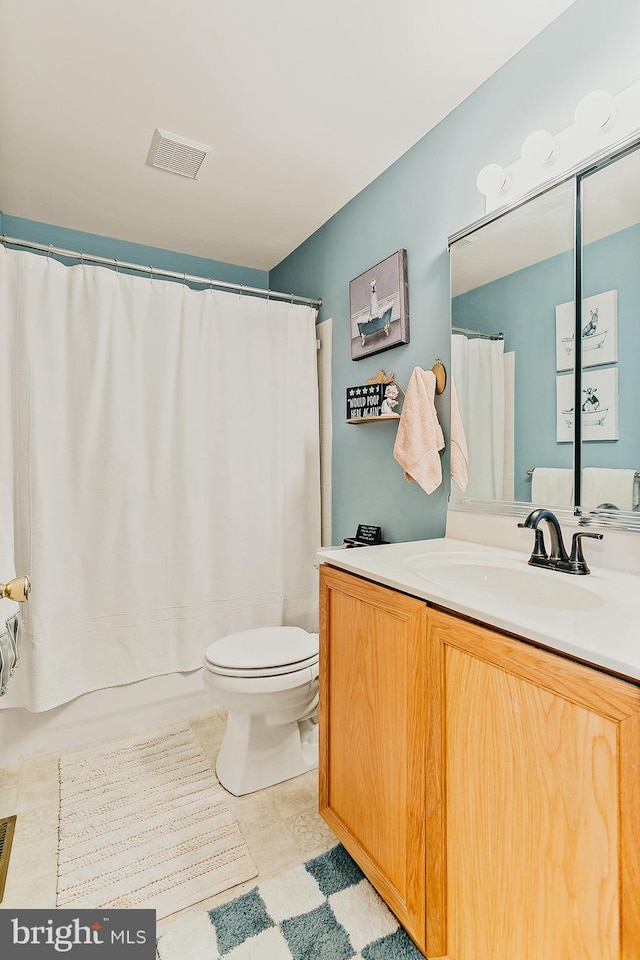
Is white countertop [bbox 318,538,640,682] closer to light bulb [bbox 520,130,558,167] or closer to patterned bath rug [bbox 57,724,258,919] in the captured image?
patterned bath rug [bbox 57,724,258,919]

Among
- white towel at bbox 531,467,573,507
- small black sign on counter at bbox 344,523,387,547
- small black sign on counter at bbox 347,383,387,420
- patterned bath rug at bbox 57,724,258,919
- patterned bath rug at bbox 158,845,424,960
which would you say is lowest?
patterned bath rug at bbox 57,724,258,919

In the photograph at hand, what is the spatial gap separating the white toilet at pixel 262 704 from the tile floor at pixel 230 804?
0.06m

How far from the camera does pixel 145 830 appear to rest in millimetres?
1519

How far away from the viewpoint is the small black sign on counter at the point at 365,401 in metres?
1.96

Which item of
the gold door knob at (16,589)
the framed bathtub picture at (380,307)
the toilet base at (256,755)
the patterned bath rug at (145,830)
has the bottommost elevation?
the patterned bath rug at (145,830)

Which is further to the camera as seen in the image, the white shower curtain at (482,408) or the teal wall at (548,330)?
the white shower curtain at (482,408)

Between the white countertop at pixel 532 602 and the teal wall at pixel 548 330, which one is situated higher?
the teal wall at pixel 548 330

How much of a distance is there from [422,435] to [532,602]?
692 mm

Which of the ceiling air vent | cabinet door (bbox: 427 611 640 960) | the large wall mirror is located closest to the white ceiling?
the ceiling air vent

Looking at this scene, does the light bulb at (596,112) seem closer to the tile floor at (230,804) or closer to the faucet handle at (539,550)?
the faucet handle at (539,550)

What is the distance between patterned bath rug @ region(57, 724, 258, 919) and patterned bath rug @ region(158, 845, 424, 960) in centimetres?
8

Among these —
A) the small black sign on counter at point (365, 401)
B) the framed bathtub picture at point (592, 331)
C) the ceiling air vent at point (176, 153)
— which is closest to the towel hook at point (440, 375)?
the small black sign on counter at point (365, 401)

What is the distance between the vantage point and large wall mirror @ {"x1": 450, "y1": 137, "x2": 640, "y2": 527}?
120 cm

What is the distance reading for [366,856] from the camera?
1.24m
